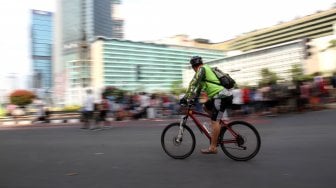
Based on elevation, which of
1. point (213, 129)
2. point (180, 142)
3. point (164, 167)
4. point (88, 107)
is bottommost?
point (164, 167)

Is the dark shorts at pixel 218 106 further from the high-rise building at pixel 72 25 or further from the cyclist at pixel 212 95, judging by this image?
the high-rise building at pixel 72 25

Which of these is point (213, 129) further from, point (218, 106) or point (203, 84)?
point (203, 84)

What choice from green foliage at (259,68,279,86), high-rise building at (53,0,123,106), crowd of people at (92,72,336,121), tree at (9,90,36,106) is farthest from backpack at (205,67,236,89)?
high-rise building at (53,0,123,106)

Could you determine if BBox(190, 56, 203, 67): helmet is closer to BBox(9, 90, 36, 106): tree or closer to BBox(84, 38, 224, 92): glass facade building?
BBox(9, 90, 36, 106): tree

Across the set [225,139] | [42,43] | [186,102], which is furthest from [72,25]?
[225,139]

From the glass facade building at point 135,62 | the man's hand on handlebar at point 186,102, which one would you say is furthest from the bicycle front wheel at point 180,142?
the glass facade building at point 135,62

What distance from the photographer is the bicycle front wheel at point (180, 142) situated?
7.48 metres

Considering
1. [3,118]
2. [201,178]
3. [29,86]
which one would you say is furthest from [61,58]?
[201,178]

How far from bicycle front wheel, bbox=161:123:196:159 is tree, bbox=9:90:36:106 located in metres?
33.2

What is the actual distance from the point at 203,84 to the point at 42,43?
261 ft

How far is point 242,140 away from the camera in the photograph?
7.04m

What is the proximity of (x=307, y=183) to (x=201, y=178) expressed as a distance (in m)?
1.38

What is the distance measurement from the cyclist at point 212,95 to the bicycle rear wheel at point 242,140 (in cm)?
22

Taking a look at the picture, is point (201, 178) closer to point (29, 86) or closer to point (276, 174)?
point (276, 174)
